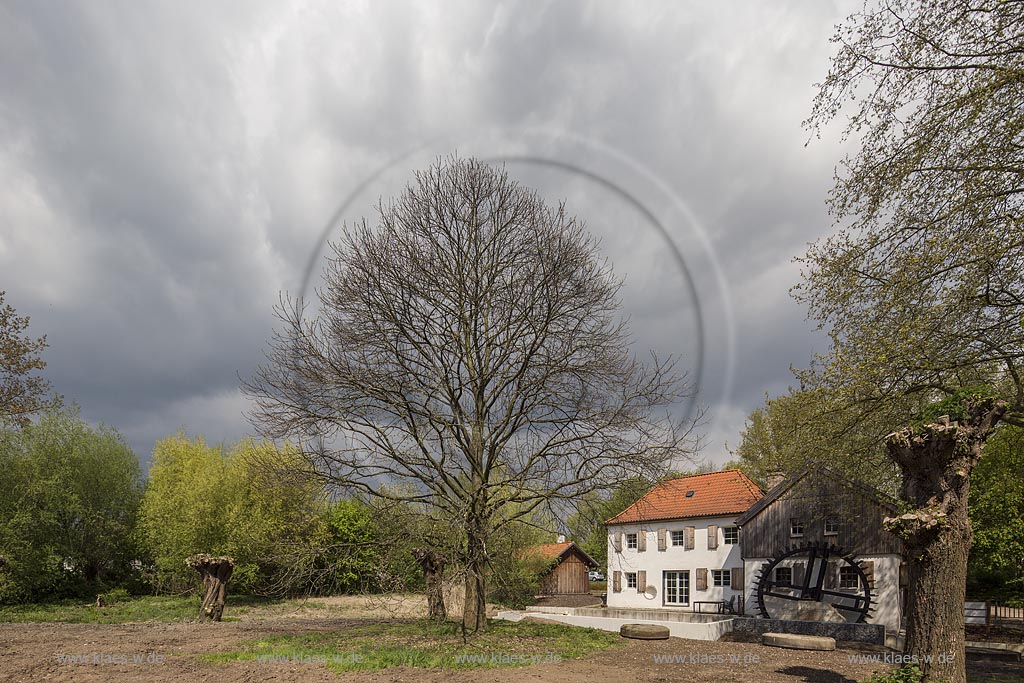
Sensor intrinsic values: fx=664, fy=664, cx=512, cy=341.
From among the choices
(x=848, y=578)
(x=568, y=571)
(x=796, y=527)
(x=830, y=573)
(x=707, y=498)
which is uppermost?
(x=707, y=498)

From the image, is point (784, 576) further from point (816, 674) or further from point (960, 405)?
point (960, 405)

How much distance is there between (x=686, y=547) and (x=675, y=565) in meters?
1.44

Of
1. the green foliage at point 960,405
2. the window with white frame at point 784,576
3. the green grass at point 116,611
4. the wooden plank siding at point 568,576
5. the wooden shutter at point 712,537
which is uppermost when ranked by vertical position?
the green foliage at point 960,405

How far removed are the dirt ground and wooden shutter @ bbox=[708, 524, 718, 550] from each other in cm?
1836

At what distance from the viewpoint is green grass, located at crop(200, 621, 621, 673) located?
1373 centimetres

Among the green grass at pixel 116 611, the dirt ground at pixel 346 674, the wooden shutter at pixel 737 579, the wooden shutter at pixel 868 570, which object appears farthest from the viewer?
the wooden shutter at pixel 737 579

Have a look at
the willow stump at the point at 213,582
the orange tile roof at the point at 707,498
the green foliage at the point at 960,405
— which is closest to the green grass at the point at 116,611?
the willow stump at the point at 213,582

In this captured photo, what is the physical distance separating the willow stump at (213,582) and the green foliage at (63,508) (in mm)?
9231

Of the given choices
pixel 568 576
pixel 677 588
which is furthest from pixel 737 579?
pixel 568 576

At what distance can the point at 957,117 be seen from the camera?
13.2 metres

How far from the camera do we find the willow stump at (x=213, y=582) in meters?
24.7

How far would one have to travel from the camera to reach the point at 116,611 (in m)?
28.5

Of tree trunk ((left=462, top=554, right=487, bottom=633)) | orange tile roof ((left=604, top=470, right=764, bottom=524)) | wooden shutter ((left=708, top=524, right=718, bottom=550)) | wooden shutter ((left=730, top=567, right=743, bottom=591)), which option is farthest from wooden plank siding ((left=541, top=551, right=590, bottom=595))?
tree trunk ((left=462, top=554, right=487, bottom=633))

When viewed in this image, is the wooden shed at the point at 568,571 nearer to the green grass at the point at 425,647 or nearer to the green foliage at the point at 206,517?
the green foliage at the point at 206,517
